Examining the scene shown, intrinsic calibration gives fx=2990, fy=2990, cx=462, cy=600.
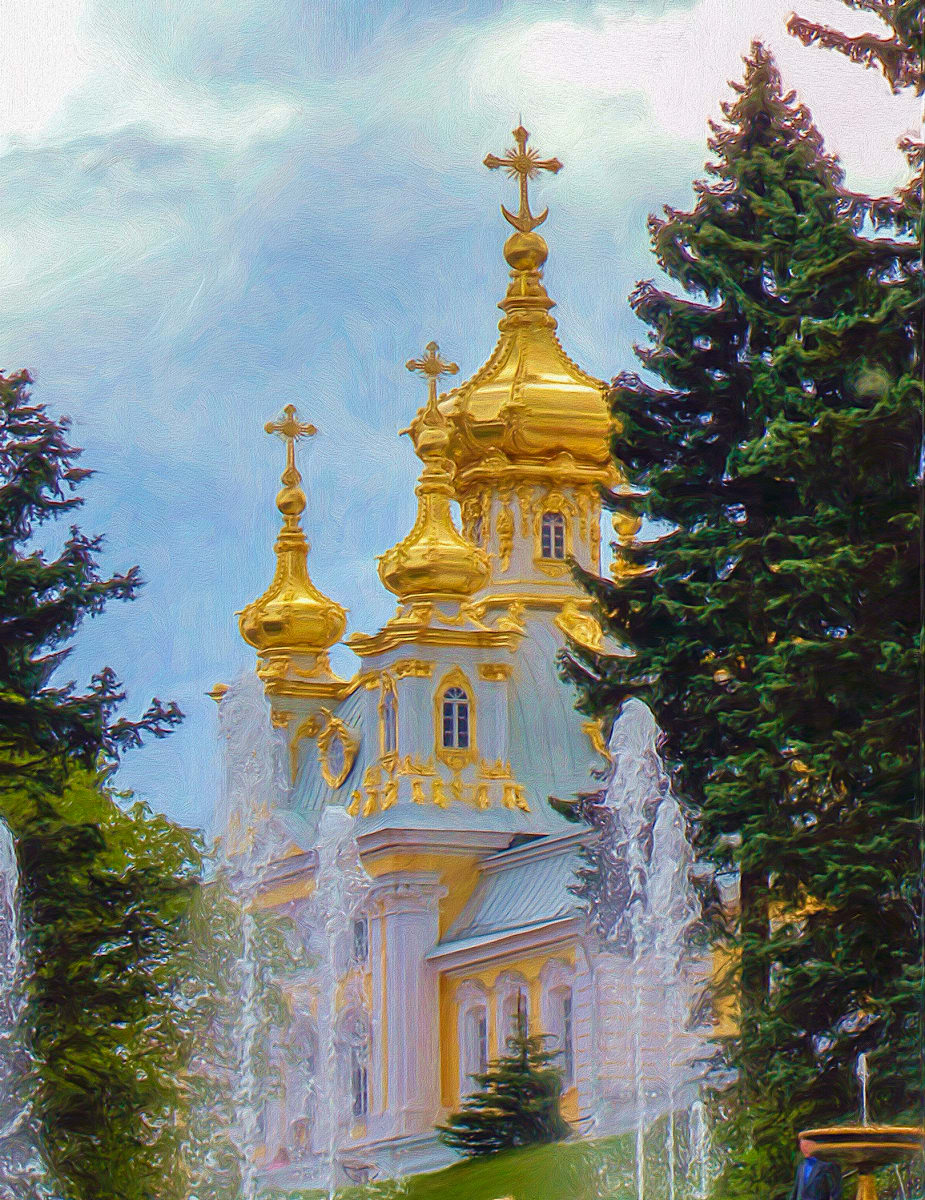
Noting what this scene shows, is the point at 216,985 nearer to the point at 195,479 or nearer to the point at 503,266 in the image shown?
the point at 195,479

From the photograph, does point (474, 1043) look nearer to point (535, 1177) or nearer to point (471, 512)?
point (535, 1177)

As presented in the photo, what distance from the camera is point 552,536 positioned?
30250 mm

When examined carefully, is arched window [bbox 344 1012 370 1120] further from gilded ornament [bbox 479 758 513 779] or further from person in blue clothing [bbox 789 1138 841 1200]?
person in blue clothing [bbox 789 1138 841 1200]

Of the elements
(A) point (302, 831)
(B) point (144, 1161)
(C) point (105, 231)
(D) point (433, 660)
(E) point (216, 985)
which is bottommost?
(B) point (144, 1161)

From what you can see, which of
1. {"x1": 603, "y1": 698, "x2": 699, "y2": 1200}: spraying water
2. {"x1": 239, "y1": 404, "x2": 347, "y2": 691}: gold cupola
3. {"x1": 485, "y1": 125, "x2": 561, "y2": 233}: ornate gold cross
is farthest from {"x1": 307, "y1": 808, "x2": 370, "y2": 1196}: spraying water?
{"x1": 485, "y1": 125, "x2": 561, "y2": 233}: ornate gold cross

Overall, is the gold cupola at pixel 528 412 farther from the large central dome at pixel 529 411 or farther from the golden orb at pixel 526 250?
the golden orb at pixel 526 250

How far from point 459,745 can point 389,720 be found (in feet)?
2.46

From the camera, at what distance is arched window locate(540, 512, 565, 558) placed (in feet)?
98.6

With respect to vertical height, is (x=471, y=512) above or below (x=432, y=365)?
above

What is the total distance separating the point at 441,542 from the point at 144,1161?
8569mm

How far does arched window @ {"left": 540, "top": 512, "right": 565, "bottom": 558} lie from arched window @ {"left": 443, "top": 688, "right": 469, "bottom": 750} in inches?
101

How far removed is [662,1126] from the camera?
72.6 ft

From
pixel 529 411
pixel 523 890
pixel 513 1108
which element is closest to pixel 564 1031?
pixel 513 1108

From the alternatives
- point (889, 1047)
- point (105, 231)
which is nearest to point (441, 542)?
point (105, 231)
